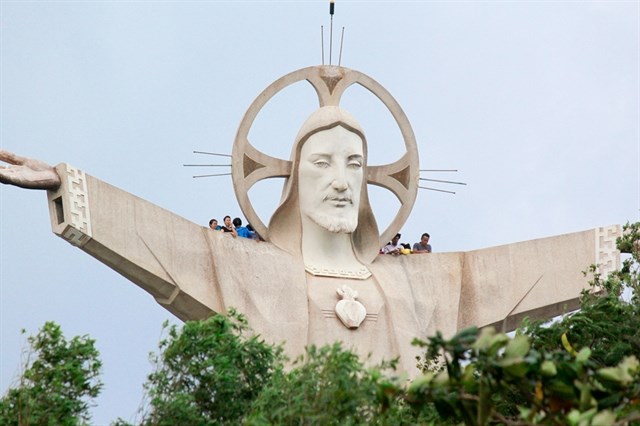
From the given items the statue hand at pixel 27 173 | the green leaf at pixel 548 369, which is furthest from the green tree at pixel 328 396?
the statue hand at pixel 27 173

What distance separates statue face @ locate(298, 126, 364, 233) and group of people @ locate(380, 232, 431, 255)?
1.42 metres

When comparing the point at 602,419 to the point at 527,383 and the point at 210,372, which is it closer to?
the point at 527,383

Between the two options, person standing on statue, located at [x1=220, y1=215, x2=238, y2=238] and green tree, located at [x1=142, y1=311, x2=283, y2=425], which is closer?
green tree, located at [x1=142, y1=311, x2=283, y2=425]

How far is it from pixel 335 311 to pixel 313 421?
6.71 metres

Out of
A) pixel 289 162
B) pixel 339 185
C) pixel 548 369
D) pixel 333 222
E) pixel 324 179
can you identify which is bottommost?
pixel 548 369

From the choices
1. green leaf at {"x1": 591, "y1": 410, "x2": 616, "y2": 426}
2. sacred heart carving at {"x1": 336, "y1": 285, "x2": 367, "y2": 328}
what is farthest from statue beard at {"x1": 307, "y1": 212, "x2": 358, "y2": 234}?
green leaf at {"x1": 591, "y1": 410, "x2": 616, "y2": 426}

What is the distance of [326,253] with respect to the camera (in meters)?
22.4

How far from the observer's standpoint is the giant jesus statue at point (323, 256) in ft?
68.0

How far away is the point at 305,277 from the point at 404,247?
2.22 meters

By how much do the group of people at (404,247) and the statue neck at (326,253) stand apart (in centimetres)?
104

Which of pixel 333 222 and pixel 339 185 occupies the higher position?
pixel 339 185

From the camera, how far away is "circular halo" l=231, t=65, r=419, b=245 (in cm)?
2208

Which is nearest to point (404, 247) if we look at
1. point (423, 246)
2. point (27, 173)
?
point (423, 246)

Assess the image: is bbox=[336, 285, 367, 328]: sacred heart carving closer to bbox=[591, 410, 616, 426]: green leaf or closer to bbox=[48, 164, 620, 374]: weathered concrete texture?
bbox=[48, 164, 620, 374]: weathered concrete texture
